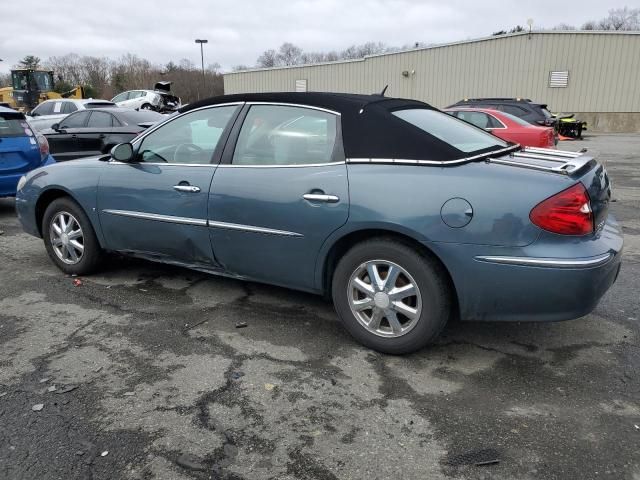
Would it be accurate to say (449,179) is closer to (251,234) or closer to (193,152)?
(251,234)

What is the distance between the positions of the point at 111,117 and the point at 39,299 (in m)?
7.43

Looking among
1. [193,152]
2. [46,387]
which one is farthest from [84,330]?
[193,152]

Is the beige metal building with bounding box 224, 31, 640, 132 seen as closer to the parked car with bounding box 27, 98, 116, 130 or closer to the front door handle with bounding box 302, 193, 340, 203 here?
the parked car with bounding box 27, 98, 116, 130

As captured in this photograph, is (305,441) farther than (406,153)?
No

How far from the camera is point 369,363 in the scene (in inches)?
130

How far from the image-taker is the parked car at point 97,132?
10.6m

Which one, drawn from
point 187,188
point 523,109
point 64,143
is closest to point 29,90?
point 64,143

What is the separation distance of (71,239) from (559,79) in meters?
27.5

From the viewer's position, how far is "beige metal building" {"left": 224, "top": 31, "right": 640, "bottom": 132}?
2653cm

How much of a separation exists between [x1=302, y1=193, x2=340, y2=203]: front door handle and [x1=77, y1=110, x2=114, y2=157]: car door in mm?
8448

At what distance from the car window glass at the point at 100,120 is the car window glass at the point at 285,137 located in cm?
807

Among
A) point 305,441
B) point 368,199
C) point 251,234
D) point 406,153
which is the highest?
point 406,153

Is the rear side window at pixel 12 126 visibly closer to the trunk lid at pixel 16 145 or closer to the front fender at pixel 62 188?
the trunk lid at pixel 16 145

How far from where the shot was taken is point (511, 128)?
11.6 meters
